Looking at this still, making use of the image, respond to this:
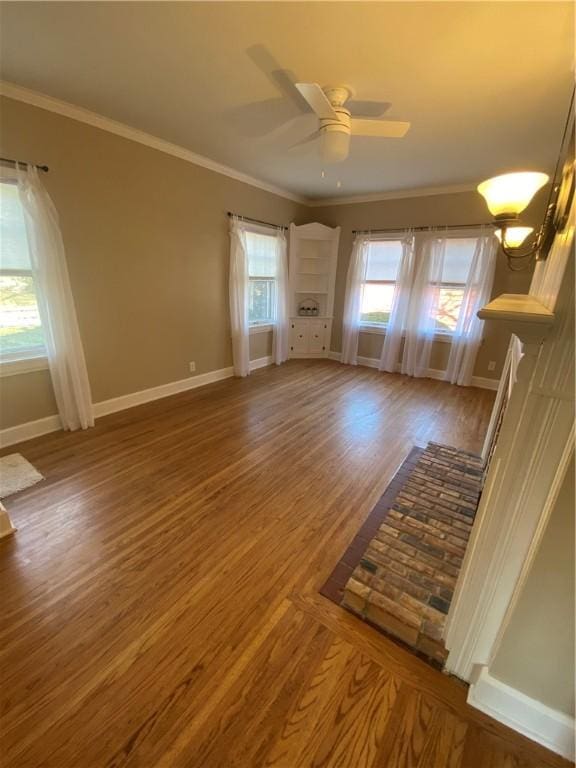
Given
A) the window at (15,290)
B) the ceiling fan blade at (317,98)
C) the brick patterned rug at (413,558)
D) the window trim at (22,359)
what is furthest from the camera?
the window trim at (22,359)

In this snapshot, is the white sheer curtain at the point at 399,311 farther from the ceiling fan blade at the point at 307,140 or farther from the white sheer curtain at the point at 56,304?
the white sheer curtain at the point at 56,304

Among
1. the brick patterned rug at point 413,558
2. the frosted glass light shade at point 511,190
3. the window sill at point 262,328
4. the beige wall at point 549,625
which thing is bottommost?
the brick patterned rug at point 413,558

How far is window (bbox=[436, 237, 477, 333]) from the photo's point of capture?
4.41 metres

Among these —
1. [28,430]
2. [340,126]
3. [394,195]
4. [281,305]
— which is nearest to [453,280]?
[394,195]

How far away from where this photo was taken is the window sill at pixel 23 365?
8.51 feet

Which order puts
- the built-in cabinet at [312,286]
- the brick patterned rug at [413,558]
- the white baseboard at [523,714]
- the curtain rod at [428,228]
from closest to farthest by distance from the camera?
1. the white baseboard at [523,714]
2. the brick patterned rug at [413,558]
3. the curtain rod at [428,228]
4. the built-in cabinet at [312,286]

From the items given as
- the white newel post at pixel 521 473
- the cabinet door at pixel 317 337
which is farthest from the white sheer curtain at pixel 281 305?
the white newel post at pixel 521 473

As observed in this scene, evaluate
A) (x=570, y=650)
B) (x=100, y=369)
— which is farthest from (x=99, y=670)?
(x=100, y=369)

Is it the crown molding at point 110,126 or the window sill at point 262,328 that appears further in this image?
the window sill at point 262,328

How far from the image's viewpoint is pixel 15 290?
2543 mm

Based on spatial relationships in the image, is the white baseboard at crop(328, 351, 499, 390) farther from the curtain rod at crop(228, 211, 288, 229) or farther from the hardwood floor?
the hardwood floor

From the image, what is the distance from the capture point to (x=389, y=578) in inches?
60.6

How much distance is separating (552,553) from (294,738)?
1.03 metres

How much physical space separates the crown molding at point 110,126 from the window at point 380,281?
2144 millimetres
